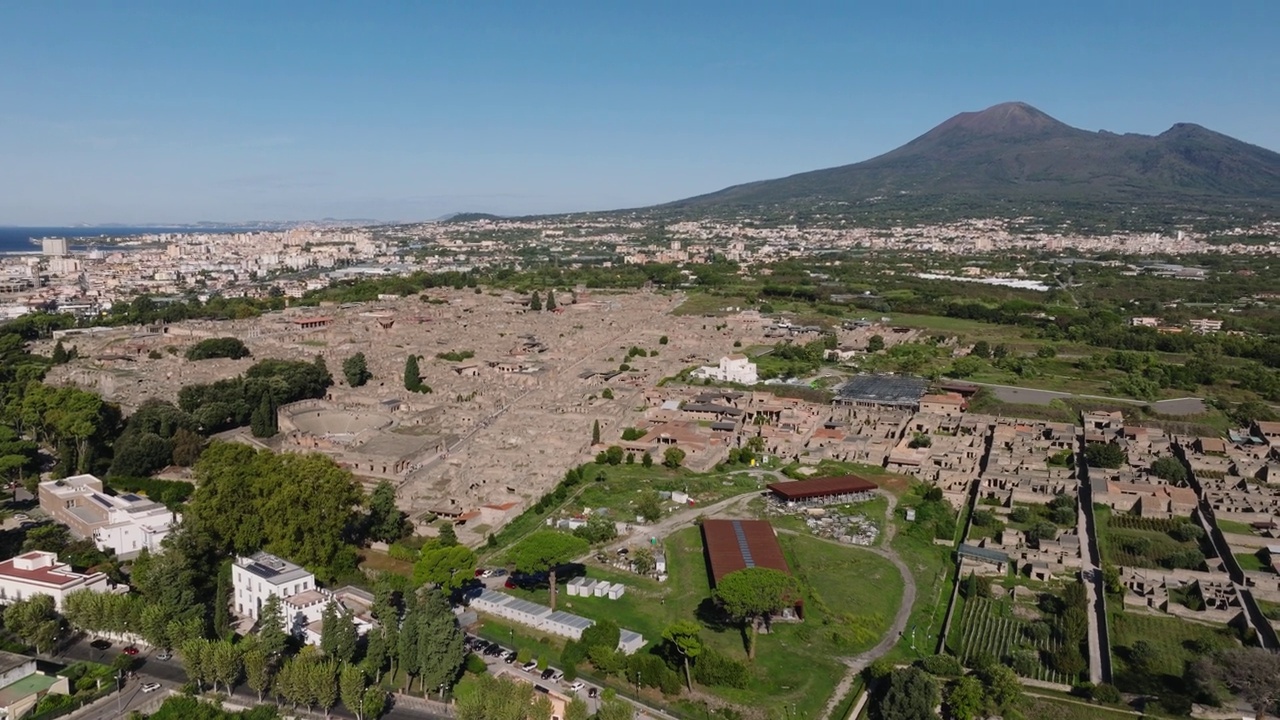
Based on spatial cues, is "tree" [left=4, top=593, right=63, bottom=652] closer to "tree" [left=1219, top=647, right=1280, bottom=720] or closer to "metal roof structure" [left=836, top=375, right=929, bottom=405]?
"tree" [left=1219, top=647, right=1280, bottom=720]

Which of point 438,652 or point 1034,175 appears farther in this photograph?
point 1034,175

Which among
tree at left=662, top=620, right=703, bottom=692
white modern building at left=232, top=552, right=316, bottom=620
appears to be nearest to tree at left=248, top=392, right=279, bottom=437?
white modern building at left=232, top=552, right=316, bottom=620

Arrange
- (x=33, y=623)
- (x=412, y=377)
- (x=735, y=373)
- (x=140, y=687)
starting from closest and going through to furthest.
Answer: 1. (x=140, y=687)
2. (x=33, y=623)
3. (x=412, y=377)
4. (x=735, y=373)

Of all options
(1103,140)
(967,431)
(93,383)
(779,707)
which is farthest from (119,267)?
(1103,140)

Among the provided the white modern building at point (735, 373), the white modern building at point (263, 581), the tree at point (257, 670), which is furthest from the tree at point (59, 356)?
the tree at point (257, 670)

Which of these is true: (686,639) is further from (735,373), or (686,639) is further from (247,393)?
(735,373)

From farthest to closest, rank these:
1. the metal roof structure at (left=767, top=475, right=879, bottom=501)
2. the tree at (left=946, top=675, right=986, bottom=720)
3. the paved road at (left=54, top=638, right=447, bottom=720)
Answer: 1. the metal roof structure at (left=767, top=475, right=879, bottom=501)
2. the paved road at (left=54, top=638, right=447, bottom=720)
3. the tree at (left=946, top=675, right=986, bottom=720)

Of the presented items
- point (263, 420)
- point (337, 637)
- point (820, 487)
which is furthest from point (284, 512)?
point (820, 487)
